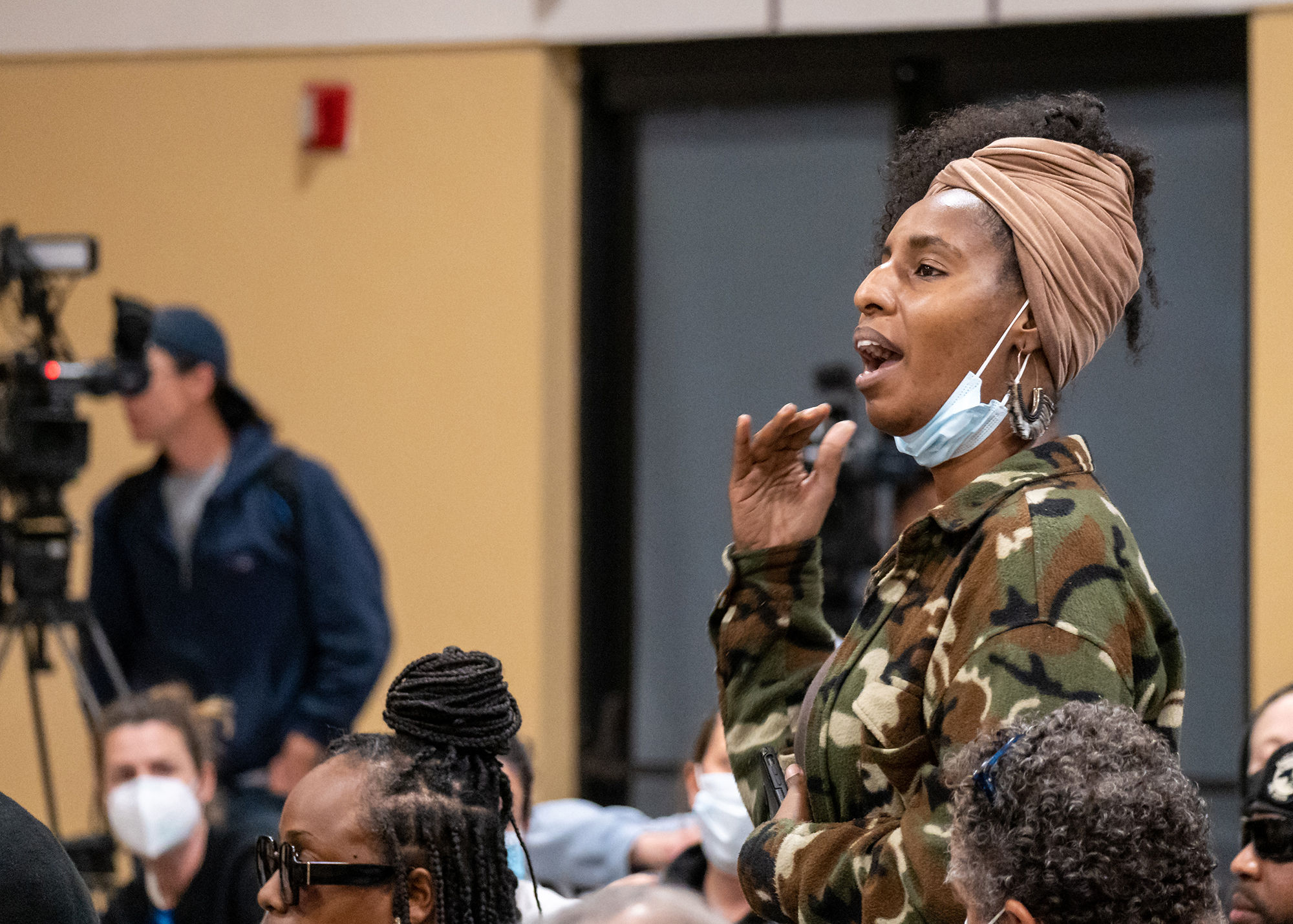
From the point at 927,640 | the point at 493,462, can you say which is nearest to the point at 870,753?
the point at 927,640

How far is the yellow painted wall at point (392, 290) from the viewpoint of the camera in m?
4.33

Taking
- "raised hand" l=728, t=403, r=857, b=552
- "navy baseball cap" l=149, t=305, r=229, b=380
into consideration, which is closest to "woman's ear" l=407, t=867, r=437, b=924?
"raised hand" l=728, t=403, r=857, b=552

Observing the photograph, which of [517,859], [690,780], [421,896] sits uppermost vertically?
[421,896]

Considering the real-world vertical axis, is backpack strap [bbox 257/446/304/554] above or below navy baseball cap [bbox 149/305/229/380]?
below

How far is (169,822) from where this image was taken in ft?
9.70

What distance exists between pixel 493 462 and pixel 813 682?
2.93 meters

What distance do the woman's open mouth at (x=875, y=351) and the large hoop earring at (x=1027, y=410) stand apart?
0.10 meters

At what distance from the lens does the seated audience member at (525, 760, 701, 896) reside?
2.95 meters

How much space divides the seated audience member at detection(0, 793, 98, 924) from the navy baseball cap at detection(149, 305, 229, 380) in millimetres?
2765

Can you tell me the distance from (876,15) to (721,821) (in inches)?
97.4

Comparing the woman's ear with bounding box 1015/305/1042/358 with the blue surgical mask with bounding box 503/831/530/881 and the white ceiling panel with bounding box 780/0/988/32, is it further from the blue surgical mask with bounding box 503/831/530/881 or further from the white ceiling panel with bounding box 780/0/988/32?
the white ceiling panel with bounding box 780/0/988/32

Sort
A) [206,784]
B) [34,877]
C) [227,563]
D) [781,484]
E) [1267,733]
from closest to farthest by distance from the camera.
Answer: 1. [34,877]
2. [781,484]
3. [1267,733]
4. [206,784]
5. [227,563]

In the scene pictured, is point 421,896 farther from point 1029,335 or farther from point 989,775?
point 1029,335

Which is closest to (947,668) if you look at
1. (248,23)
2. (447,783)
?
(447,783)
